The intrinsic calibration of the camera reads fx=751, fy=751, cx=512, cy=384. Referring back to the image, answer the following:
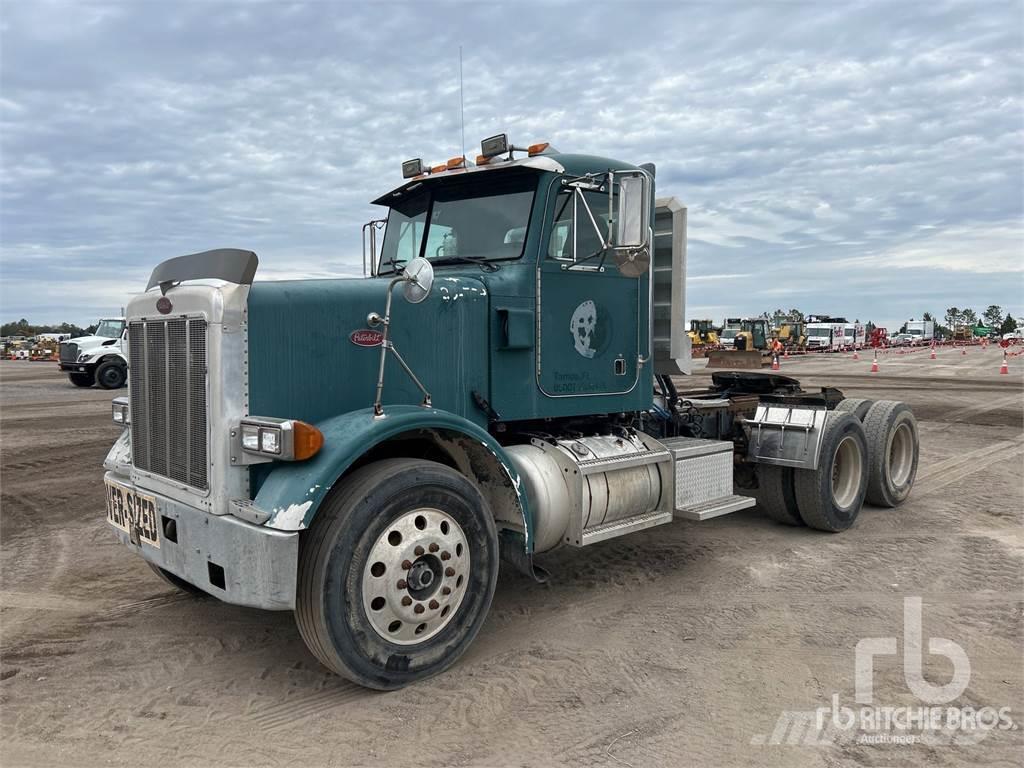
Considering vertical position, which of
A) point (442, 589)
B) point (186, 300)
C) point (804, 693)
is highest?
point (186, 300)

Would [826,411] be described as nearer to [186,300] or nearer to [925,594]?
[925,594]

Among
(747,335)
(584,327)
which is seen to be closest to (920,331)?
(747,335)

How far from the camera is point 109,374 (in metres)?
23.0

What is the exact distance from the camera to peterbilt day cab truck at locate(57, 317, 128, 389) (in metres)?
22.8

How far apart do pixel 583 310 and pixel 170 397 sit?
2715 mm

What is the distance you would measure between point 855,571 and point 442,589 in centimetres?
348

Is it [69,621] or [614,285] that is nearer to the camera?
[69,621]

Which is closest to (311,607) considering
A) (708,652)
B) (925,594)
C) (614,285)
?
(708,652)

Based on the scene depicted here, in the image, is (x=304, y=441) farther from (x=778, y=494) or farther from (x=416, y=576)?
(x=778, y=494)

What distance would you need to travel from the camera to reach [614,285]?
17.9 ft

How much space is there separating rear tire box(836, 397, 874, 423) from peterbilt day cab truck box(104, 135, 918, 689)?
3.93 ft

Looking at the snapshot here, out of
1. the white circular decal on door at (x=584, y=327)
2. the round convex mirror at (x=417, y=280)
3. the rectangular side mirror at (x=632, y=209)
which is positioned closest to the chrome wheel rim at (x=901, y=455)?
the white circular decal on door at (x=584, y=327)

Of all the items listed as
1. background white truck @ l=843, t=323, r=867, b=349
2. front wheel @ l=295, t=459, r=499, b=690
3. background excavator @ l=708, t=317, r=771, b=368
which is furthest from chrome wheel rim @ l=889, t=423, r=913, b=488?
background white truck @ l=843, t=323, r=867, b=349

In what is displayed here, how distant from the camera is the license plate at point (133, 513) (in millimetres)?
4003
